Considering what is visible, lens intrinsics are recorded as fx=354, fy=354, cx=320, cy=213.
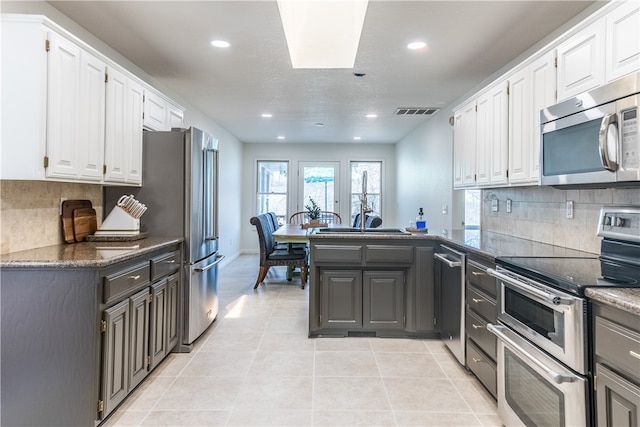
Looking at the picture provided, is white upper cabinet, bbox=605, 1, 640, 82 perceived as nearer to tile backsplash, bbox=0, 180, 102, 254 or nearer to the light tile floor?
the light tile floor

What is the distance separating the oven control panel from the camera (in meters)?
1.65

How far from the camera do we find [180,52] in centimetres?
302

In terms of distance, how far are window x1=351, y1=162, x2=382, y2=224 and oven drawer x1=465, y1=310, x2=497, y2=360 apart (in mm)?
5579

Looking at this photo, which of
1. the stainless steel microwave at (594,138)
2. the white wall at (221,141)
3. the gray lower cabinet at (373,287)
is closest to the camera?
the stainless steel microwave at (594,138)

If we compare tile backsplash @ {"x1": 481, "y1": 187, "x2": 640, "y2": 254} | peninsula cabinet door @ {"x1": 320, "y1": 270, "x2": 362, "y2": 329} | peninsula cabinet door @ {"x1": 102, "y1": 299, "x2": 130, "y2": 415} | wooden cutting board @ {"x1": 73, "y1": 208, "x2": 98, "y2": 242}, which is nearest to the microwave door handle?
tile backsplash @ {"x1": 481, "y1": 187, "x2": 640, "y2": 254}

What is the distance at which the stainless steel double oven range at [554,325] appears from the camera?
132cm

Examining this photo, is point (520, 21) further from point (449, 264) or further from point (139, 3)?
point (139, 3)

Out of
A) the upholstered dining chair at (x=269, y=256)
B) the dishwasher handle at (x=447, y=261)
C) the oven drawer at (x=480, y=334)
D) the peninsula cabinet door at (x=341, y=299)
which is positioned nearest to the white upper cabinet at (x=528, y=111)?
the dishwasher handle at (x=447, y=261)

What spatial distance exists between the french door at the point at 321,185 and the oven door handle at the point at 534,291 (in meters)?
6.10

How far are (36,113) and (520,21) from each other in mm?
3065

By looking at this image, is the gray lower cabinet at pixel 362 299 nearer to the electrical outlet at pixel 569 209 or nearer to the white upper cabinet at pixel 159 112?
the electrical outlet at pixel 569 209

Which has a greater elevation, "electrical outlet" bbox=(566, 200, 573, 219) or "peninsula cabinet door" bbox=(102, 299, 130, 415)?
"electrical outlet" bbox=(566, 200, 573, 219)

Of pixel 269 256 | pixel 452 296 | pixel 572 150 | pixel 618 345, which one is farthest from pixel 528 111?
pixel 269 256

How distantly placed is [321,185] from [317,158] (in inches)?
23.9
